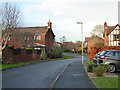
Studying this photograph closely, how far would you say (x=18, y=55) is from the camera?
955 inches

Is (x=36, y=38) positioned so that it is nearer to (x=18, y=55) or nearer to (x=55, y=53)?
(x=55, y=53)

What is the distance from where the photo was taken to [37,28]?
49562mm

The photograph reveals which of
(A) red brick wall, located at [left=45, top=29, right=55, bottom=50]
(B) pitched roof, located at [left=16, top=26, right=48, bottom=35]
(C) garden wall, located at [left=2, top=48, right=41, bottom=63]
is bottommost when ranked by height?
(C) garden wall, located at [left=2, top=48, right=41, bottom=63]

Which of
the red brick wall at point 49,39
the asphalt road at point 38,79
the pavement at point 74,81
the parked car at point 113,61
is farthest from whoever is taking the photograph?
the red brick wall at point 49,39

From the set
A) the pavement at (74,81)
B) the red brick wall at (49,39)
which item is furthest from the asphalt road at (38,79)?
the red brick wall at (49,39)

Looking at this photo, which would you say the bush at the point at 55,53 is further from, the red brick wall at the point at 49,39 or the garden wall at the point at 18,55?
the garden wall at the point at 18,55

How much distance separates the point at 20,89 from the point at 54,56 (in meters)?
34.6

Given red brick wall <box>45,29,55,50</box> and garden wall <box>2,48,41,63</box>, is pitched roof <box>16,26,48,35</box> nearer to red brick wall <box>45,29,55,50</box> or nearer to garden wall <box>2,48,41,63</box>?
red brick wall <box>45,29,55,50</box>

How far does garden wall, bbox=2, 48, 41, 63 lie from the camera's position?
20536mm

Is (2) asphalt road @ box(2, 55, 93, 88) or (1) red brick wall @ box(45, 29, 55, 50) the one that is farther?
(1) red brick wall @ box(45, 29, 55, 50)

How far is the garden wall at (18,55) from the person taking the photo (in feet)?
67.4

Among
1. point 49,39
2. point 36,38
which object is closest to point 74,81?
point 36,38

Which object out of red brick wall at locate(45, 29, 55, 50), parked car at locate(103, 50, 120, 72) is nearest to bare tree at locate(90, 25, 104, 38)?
red brick wall at locate(45, 29, 55, 50)

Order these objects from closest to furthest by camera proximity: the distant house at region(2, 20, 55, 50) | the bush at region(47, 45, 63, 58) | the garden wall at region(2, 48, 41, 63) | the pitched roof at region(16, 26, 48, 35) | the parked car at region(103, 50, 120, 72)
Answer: the parked car at region(103, 50, 120, 72) < the garden wall at region(2, 48, 41, 63) < the bush at region(47, 45, 63, 58) < the distant house at region(2, 20, 55, 50) < the pitched roof at region(16, 26, 48, 35)
